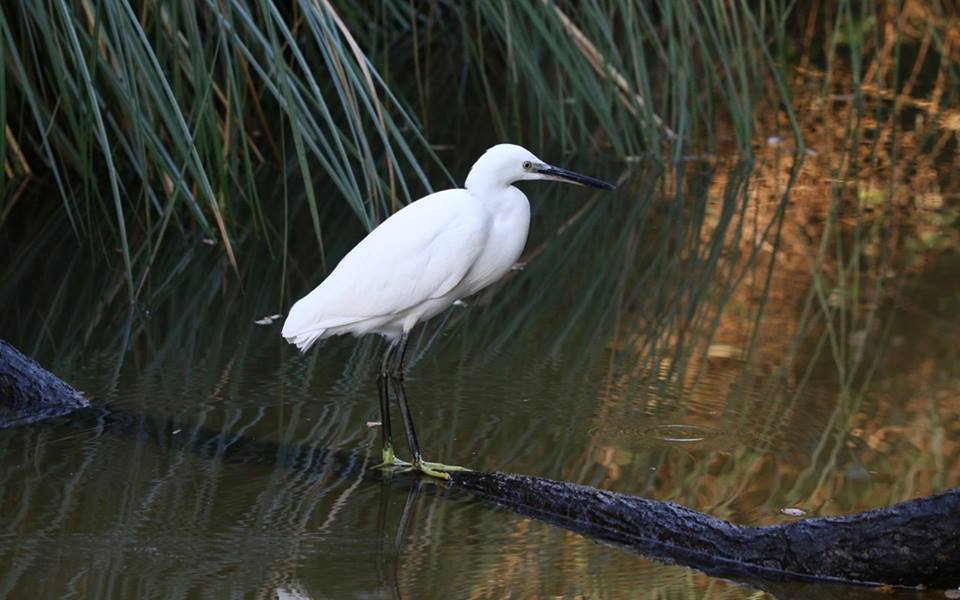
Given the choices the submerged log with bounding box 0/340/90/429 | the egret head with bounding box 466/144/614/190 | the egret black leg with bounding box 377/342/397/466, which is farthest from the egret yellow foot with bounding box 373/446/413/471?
the submerged log with bounding box 0/340/90/429

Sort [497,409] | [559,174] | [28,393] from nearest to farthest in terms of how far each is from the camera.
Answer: [559,174]
[28,393]
[497,409]

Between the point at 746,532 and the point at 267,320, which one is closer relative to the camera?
the point at 746,532

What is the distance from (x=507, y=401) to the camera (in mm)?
3436

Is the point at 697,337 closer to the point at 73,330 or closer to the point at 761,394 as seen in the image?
the point at 761,394

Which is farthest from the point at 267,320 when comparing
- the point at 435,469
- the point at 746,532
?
the point at 746,532

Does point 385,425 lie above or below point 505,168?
below

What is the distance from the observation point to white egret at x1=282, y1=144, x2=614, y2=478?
2.99 m

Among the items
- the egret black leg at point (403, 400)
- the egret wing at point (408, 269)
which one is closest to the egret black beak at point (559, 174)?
the egret wing at point (408, 269)

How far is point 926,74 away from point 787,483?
5619mm

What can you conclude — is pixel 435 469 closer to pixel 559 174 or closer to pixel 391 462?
pixel 391 462

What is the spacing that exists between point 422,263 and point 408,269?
3 cm

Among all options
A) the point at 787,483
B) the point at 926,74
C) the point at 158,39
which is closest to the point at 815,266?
the point at 787,483

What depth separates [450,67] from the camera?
331 inches

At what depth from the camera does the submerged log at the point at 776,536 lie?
2.31 metres
